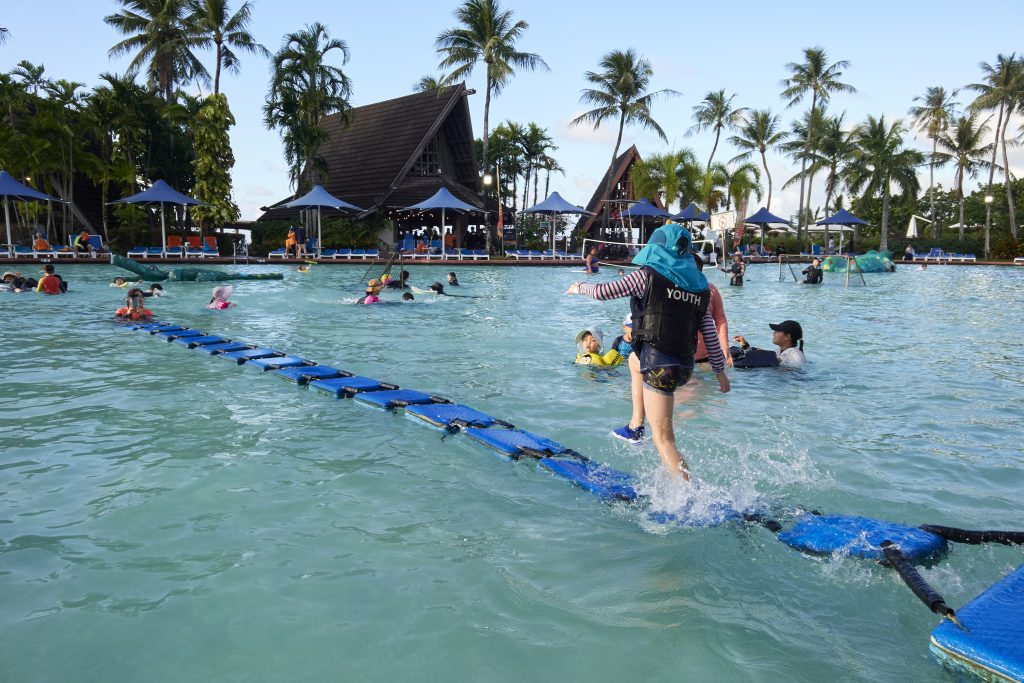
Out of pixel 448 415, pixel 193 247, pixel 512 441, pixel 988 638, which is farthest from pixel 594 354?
pixel 193 247

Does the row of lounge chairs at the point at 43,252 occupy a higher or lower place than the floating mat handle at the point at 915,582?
higher

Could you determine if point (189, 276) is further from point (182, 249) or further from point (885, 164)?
point (885, 164)

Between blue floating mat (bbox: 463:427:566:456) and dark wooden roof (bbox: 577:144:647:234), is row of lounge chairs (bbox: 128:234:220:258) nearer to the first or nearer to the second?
dark wooden roof (bbox: 577:144:647:234)

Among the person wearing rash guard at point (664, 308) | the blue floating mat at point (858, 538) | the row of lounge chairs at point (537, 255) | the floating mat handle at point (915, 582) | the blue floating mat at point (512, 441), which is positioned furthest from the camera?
the row of lounge chairs at point (537, 255)

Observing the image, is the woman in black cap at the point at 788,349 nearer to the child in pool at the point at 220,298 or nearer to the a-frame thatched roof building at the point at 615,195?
the child in pool at the point at 220,298

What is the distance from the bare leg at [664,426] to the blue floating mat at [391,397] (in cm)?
343

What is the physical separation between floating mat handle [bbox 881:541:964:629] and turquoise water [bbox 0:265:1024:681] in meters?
0.15

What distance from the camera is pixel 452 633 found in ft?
10.8

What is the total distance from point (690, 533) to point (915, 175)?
5940cm

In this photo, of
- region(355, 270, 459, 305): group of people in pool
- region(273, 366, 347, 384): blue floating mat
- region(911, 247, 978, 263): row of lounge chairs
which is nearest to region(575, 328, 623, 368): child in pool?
region(273, 366, 347, 384): blue floating mat

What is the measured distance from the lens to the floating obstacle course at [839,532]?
2.87 metres

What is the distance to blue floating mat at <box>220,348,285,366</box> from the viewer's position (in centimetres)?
970

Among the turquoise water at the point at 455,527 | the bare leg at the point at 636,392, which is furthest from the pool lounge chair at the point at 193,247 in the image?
the bare leg at the point at 636,392

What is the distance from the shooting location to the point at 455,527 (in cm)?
437
